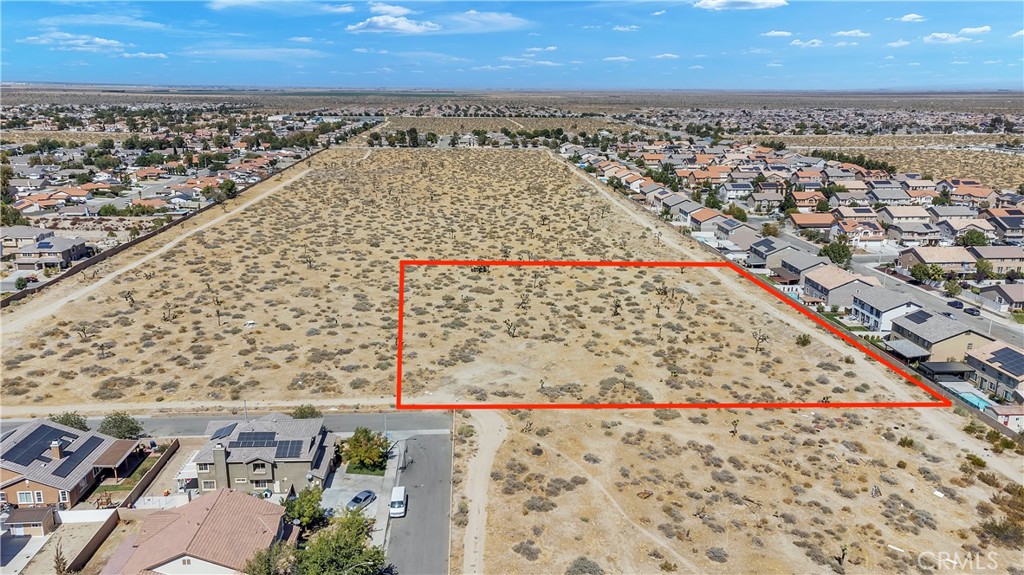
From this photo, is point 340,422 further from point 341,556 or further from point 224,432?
point 341,556

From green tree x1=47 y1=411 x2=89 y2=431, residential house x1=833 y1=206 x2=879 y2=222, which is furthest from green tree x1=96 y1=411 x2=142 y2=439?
residential house x1=833 y1=206 x2=879 y2=222

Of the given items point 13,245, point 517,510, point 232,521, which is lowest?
point 517,510

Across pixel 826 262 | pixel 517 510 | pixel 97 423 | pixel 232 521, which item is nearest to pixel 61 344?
pixel 97 423

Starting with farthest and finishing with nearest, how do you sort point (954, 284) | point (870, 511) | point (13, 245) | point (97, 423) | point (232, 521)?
point (13, 245), point (954, 284), point (97, 423), point (870, 511), point (232, 521)

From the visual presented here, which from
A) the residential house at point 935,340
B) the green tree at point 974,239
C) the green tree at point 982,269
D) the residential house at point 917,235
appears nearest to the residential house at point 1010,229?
the residential house at point 917,235

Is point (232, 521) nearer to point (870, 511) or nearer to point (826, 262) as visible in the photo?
point (870, 511)

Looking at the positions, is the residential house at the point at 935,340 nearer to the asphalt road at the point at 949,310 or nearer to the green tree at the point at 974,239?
the asphalt road at the point at 949,310

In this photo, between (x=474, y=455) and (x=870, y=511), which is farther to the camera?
(x=474, y=455)

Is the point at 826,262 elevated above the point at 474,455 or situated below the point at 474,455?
above
